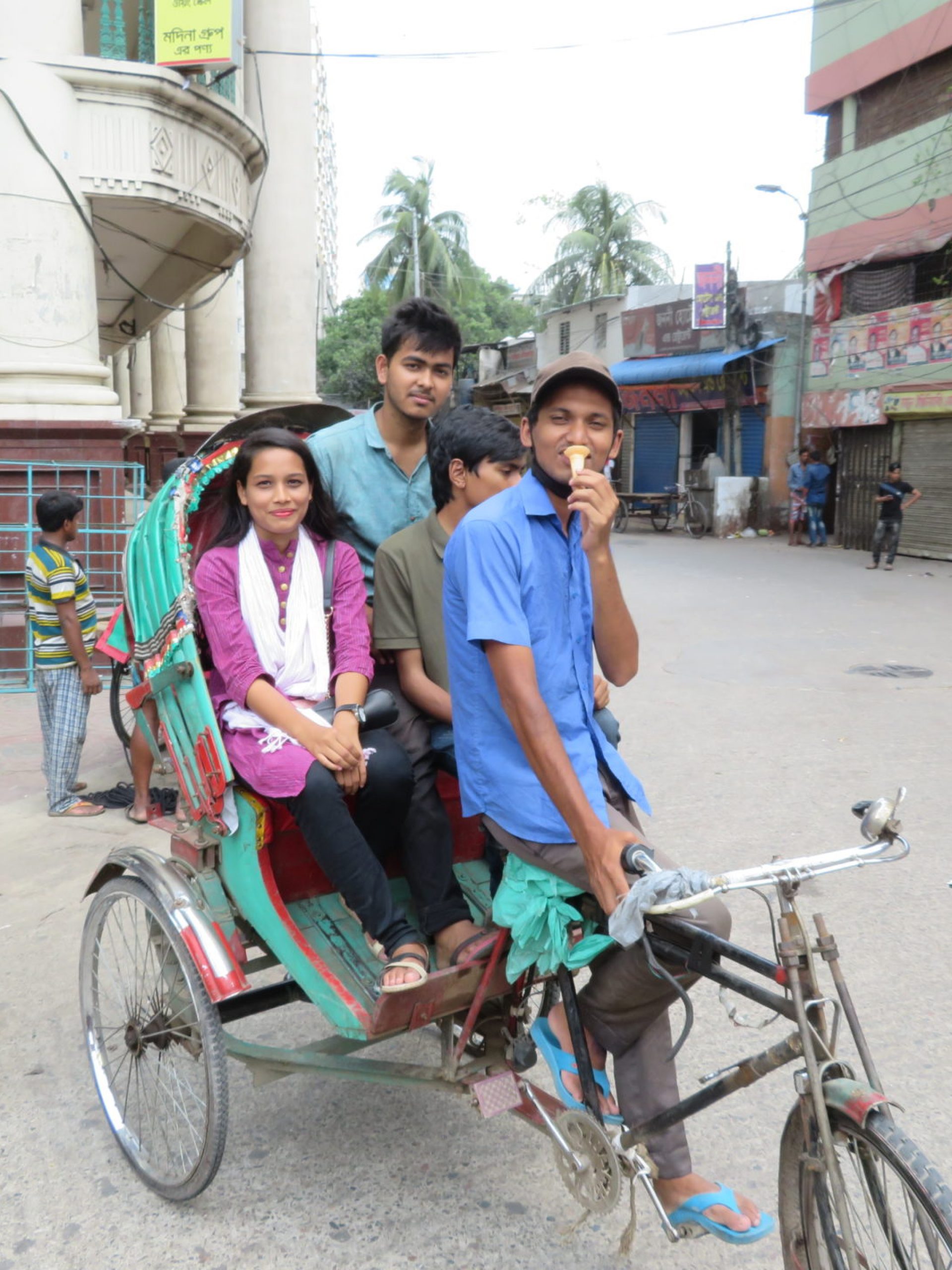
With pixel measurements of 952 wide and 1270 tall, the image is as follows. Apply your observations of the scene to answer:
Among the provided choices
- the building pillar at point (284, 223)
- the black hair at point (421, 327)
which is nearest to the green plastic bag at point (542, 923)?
the black hair at point (421, 327)

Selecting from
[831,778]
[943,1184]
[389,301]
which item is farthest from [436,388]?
[389,301]

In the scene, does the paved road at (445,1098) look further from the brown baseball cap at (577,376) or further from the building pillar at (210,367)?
the building pillar at (210,367)

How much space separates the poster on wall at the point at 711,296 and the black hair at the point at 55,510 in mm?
20387

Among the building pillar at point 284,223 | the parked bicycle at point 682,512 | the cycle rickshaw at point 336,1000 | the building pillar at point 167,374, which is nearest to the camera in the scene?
the cycle rickshaw at point 336,1000

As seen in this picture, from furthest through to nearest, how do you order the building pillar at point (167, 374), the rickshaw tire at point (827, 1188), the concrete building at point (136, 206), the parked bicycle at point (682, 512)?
the parked bicycle at point (682, 512)
the building pillar at point (167, 374)
the concrete building at point (136, 206)
the rickshaw tire at point (827, 1188)

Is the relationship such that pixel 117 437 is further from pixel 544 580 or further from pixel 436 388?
pixel 544 580

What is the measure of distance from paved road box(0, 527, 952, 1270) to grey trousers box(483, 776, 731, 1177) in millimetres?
388

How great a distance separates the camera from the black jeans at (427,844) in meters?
2.60

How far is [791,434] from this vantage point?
22469 mm

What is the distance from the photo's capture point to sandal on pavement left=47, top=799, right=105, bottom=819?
534 cm

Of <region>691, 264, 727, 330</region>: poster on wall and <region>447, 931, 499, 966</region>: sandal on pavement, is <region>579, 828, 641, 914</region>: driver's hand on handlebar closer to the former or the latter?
<region>447, 931, 499, 966</region>: sandal on pavement

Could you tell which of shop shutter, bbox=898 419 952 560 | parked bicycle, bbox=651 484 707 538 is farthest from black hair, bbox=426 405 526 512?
parked bicycle, bbox=651 484 707 538

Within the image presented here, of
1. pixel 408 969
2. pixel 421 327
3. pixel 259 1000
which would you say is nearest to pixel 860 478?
pixel 421 327

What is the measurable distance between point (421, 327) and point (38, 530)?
602 cm
